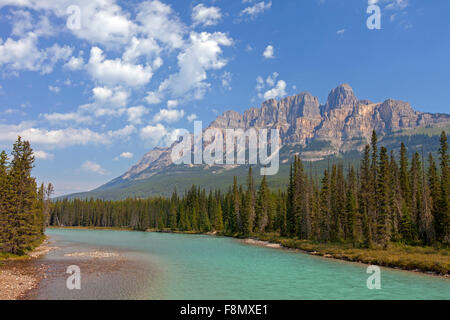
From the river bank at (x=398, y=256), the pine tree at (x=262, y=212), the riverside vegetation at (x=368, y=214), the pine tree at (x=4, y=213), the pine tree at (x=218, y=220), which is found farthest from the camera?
the pine tree at (x=218, y=220)

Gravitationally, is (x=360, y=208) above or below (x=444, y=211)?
below

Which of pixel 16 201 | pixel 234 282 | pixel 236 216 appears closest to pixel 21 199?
pixel 16 201

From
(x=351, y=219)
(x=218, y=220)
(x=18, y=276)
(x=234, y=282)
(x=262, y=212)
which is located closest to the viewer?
(x=18, y=276)

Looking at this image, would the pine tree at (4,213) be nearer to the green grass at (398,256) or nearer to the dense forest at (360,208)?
the green grass at (398,256)

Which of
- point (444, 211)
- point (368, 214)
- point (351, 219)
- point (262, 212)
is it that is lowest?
point (262, 212)

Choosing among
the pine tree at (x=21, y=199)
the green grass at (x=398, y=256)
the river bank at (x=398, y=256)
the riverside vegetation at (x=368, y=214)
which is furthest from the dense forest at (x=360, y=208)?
the pine tree at (x=21, y=199)

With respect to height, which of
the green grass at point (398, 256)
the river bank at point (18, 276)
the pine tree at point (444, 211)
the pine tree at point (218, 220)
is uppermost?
the pine tree at point (444, 211)

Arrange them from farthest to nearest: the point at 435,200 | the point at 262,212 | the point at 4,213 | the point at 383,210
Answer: the point at 262,212 < the point at 435,200 < the point at 383,210 < the point at 4,213

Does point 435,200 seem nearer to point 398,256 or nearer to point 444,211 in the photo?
point 444,211

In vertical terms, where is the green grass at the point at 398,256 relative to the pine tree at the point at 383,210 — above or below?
below

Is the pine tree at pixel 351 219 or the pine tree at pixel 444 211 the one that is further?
the pine tree at pixel 351 219

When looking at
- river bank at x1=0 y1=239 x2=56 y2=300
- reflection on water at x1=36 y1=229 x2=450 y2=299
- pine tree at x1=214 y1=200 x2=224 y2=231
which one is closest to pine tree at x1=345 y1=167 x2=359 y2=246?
reflection on water at x1=36 y1=229 x2=450 y2=299

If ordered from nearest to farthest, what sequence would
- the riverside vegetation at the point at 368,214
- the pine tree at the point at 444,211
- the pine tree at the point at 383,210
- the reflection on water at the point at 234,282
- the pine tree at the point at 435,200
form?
the reflection on water at the point at 234,282
the riverside vegetation at the point at 368,214
the pine tree at the point at 383,210
the pine tree at the point at 444,211
the pine tree at the point at 435,200
